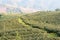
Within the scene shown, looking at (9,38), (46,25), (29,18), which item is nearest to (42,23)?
(46,25)

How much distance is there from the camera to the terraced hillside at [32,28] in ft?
170

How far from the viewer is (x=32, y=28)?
60906mm

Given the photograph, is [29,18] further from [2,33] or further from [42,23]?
[2,33]

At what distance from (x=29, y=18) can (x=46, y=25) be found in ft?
40.2

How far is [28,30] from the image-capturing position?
191ft

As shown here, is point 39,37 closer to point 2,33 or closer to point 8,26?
point 2,33

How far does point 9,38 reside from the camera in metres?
52.1

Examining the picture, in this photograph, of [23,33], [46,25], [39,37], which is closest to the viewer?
[39,37]

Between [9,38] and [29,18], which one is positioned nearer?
[9,38]

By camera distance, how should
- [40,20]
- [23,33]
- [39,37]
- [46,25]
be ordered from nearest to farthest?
[39,37], [23,33], [46,25], [40,20]

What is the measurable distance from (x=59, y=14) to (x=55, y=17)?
313cm

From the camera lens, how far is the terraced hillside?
5179cm

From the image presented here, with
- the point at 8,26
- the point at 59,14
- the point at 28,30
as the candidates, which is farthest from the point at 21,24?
the point at 59,14

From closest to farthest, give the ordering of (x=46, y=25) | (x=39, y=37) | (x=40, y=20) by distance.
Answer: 1. (x=39, y=37)
2. (x=46, y=25)
3. (x=40, y=20)
